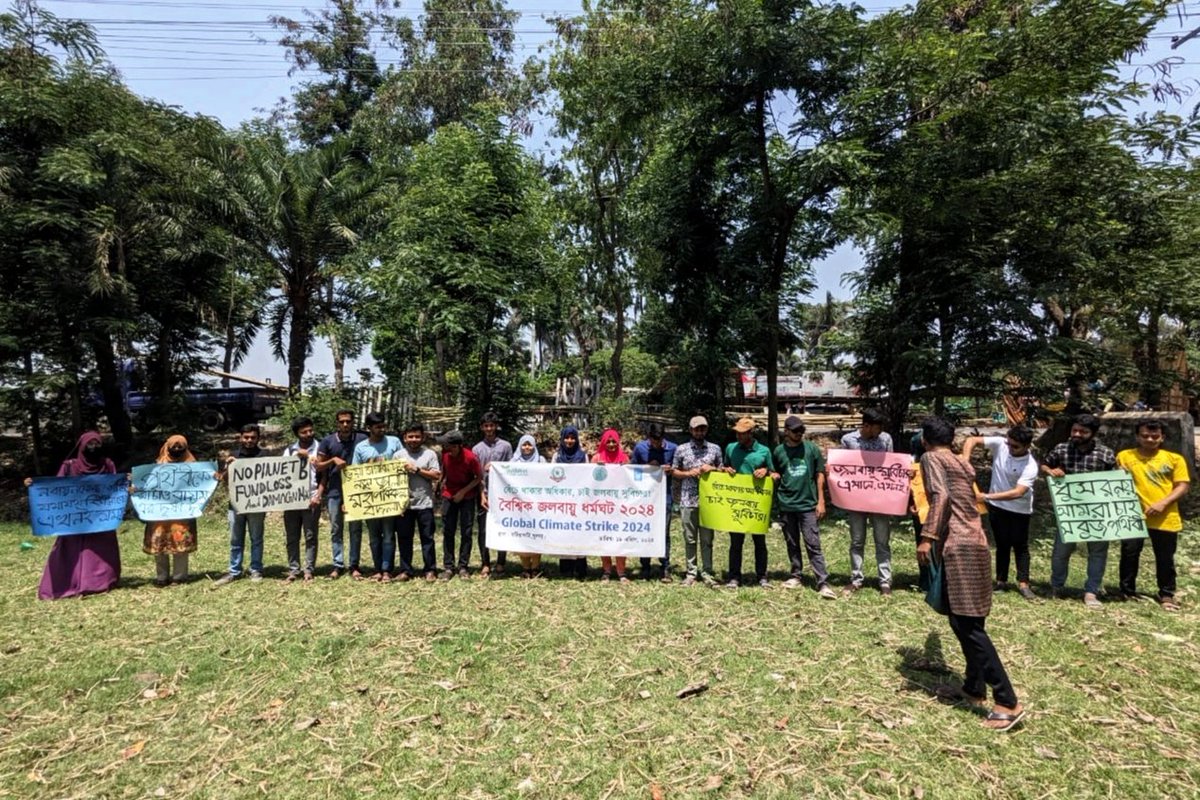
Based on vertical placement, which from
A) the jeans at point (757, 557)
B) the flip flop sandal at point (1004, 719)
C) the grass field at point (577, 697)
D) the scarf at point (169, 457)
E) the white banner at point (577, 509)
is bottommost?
the grass field at point (577, 697)

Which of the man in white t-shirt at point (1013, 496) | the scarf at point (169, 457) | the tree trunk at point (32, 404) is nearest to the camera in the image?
the man in white t-shirt at point (1013, 496)

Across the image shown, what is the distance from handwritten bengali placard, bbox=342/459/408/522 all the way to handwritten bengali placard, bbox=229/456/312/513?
20.5 inches

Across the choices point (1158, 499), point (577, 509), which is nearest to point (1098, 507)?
point (1158, 499)

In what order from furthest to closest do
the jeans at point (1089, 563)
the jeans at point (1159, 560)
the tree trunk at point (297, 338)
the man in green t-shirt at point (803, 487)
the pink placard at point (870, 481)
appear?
the tree trunk at point (297, 338) → the pink placard at point (870, 481) → the man in green t-shirt at point (803, 487) → the jeans at point (1089, 563) → the jeans at point (1159, 560)

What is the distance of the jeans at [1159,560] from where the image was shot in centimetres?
605

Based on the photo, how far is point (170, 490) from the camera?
23.3 ft

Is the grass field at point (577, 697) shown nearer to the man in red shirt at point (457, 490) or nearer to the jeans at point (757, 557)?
the jeans at point (757, 557)

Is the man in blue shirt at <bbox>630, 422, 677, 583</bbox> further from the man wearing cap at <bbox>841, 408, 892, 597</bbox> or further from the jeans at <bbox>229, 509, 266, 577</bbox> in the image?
the jeans at <bbox>229, 509, 266, 577</bbox>

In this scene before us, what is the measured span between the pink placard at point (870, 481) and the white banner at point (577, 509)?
196cm

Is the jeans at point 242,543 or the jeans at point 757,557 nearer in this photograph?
the jeans at point 757,557

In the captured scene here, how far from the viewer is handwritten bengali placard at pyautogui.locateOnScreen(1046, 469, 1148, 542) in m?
6.01

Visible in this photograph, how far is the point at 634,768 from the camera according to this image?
3.55 m

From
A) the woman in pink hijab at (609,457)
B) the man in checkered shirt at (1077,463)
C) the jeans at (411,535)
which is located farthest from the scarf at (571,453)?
the man in checkered shirt at (1077,463)

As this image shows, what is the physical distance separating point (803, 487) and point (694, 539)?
1341mm
